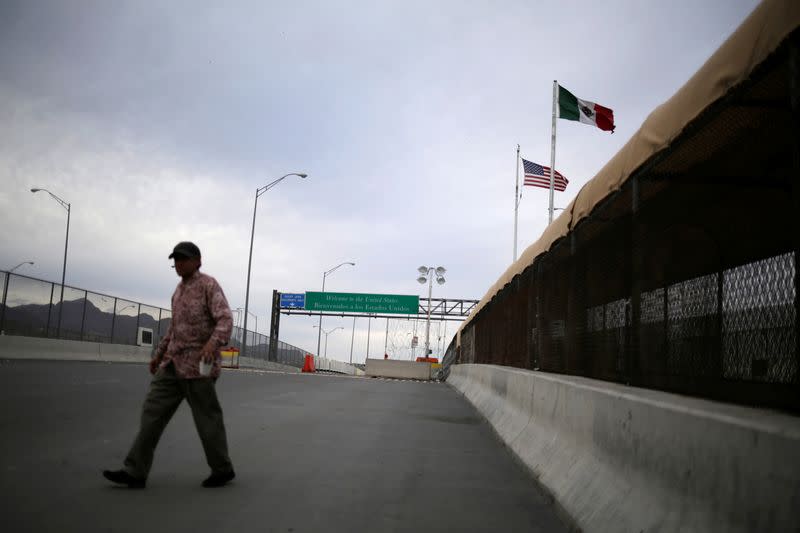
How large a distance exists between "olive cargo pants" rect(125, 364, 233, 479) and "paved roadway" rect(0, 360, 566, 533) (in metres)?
0.26

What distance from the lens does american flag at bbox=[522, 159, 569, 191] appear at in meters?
Answer: 26.9

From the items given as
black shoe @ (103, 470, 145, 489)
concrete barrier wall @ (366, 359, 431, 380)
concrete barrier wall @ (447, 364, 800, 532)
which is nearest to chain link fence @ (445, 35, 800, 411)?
concrete barrier wall @ (447, 364, 800, 532)

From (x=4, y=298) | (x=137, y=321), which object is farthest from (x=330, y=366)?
(x=4, y=298)

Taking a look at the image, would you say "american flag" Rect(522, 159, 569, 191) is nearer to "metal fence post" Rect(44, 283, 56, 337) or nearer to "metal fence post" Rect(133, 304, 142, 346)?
"metal fence post" Rect(44, 283, 56, 337)

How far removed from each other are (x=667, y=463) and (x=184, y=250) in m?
4.00

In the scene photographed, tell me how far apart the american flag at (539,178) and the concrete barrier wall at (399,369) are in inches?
802

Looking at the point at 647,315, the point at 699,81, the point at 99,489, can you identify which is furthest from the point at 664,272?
the point at 99,489

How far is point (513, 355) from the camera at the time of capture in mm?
13312

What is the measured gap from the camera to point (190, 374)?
5.88 meters

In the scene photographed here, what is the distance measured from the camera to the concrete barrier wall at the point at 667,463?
2709mm

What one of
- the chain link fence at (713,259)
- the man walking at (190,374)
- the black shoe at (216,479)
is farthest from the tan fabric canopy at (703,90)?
the black shoe at (216,479)

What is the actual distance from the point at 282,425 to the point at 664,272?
6302mm

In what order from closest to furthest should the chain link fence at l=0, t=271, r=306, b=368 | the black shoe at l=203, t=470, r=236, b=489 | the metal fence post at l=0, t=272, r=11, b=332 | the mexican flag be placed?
the black shoe at l=203, t=470, r=236, b=489
the mexican flag
the metal fence post at l=0, t=272, r=11, b=332
the chain link fence at l=0, t=271, r=306, b=368

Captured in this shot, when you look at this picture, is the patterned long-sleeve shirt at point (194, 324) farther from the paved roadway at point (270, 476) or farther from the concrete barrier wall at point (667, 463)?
the concrete barrier wall at point (667, 463)
